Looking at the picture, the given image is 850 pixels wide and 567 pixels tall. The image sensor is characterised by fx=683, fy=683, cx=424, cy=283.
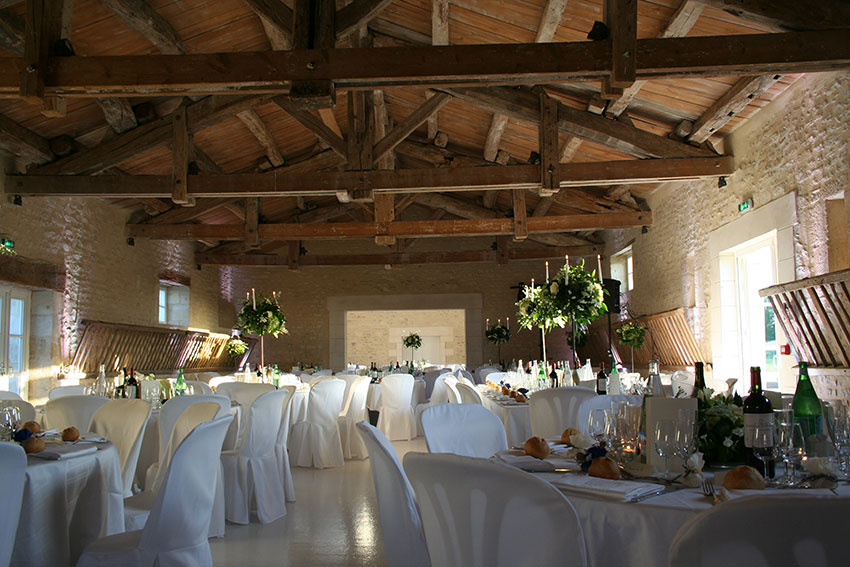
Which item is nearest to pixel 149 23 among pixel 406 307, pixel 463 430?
pixel 463 430

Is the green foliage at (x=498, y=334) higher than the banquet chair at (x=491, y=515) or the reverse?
higher

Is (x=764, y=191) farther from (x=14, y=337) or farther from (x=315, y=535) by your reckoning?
A: (x=14, y=337)

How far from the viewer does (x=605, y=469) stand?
2.16 meters

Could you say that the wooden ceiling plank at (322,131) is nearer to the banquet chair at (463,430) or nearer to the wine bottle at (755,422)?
the banquet chair at (463,430)

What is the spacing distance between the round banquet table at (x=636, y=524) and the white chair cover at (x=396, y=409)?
279 inches

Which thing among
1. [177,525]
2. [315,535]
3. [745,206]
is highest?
[745,206]

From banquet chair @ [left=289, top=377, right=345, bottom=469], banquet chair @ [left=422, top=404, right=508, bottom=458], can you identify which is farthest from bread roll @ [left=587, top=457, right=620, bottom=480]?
banquet chair @ [left=289, top=377, right=345, bottom=469]

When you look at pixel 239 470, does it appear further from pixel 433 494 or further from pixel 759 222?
pixel 759 222

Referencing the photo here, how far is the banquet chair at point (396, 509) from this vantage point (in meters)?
2.06

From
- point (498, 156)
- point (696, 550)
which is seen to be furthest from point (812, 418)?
point (498, 156)

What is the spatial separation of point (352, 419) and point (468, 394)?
2.56m

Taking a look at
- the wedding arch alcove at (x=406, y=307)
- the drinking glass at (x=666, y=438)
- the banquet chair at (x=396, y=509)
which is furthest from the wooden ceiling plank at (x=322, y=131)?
the wedding arch alcove at (x=406, y=307)

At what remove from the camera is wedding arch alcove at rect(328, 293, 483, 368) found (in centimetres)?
1616

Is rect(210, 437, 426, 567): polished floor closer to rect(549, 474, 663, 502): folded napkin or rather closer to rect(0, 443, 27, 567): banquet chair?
rect(0, 443, 27, 567): banquet chair
